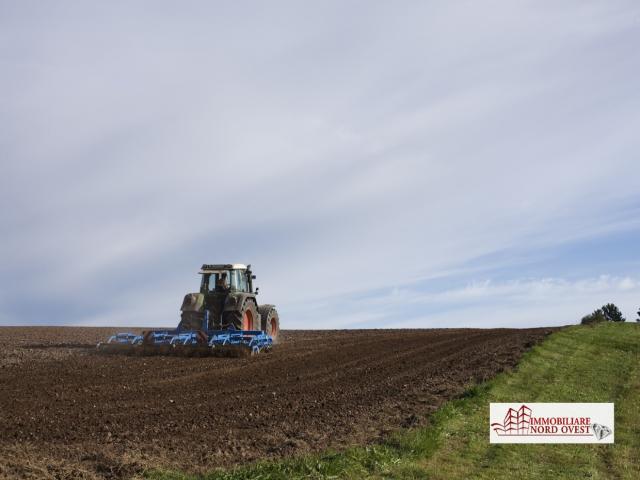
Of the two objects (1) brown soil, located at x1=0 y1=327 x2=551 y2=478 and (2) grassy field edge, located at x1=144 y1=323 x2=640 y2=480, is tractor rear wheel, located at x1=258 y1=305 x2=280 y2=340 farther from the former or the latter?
(2) grassy field edge, located at x1=144 y1=323 x2=640 y2=480

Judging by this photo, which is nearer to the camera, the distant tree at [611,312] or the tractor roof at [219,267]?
the tractor roof at [219,267]

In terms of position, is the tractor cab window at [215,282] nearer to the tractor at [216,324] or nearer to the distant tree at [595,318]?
the tractor at [216,324]

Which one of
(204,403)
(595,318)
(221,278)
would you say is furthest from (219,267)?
(595,318)

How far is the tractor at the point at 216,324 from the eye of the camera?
2098 centimetres

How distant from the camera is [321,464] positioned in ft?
27.1

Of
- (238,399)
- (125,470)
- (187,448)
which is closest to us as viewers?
(125,470)

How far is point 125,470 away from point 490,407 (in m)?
7.00

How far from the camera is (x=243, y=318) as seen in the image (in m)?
22.9

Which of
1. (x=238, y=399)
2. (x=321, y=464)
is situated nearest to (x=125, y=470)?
(x=321, y=464)

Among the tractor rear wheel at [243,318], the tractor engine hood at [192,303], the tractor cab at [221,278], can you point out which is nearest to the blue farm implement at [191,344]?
the tractor rear wheel at [243,318]

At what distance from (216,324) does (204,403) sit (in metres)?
11.0

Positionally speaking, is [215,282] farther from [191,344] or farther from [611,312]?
[611,312]

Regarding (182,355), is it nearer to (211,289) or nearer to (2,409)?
(211,289)

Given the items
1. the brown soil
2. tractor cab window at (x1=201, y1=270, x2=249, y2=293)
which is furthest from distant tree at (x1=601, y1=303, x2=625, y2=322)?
tractor cab window at (x1=201, y1=270, x2=249, y2=293)
